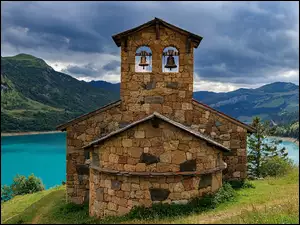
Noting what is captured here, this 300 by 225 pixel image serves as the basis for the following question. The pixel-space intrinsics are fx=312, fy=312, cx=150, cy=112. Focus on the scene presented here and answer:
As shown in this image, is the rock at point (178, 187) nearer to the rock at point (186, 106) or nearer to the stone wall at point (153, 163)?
the stone wall at point (153, 163)

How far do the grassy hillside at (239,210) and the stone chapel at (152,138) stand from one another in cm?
66

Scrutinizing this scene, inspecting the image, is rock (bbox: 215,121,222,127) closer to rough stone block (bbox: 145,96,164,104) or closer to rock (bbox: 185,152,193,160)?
rough stone block (bbox: 145,96,164,104)

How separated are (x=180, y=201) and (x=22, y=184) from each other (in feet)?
86.3

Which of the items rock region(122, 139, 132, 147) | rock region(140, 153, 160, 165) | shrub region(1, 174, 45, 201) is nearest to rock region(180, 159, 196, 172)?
rock region(140, 153, 160, 165)

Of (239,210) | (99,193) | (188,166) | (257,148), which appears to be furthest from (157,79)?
(257,148)

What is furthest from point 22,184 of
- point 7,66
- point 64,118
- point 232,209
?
Result: point 7,66

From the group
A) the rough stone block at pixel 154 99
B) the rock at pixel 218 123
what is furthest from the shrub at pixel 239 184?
the rough stone block at pixel 154 99

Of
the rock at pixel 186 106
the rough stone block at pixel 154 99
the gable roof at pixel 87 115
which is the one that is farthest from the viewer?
the gable roof at pixel 87 115

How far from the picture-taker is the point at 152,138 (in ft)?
27.8

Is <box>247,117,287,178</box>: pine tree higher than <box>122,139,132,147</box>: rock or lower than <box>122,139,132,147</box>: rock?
lower

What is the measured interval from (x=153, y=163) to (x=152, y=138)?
2.22 feet

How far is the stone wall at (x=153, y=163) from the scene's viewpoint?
27.7 feet

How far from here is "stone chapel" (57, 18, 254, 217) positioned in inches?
334

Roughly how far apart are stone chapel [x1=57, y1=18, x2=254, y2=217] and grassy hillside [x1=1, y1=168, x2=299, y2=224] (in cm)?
66
